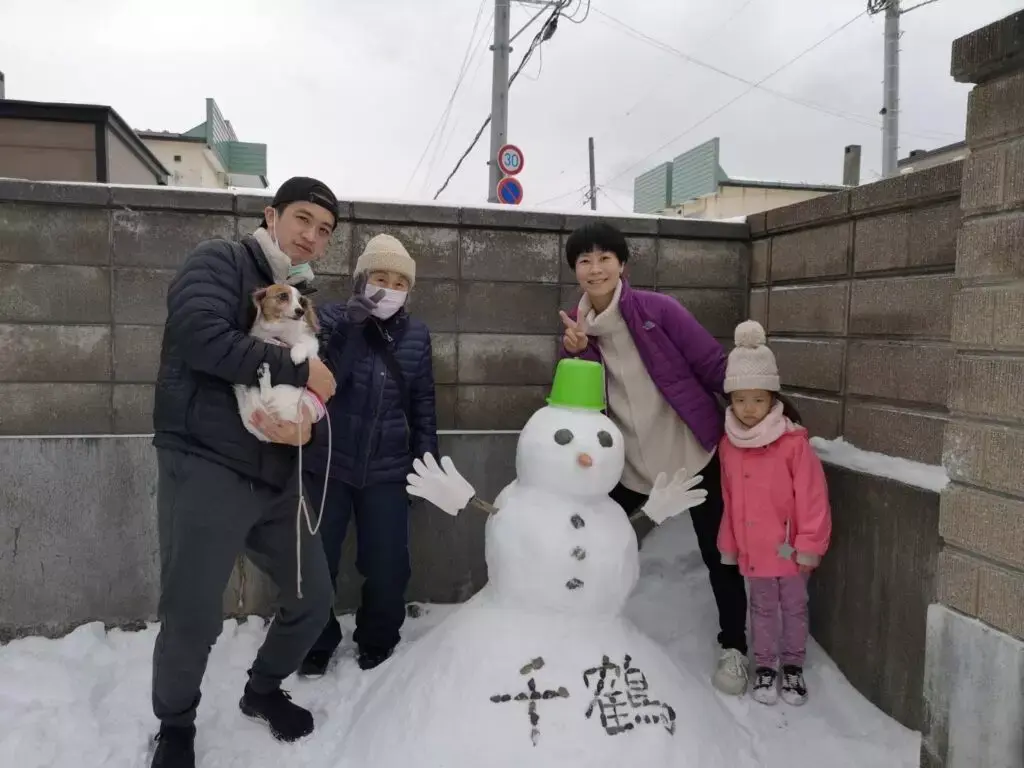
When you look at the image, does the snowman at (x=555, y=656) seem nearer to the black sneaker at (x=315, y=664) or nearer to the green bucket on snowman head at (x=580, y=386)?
the green bucket on snowman head at (x=580, y=386)

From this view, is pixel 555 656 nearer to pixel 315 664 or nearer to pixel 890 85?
pixel 315 664

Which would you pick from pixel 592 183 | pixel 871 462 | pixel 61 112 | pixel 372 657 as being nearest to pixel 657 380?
pixel 871 462

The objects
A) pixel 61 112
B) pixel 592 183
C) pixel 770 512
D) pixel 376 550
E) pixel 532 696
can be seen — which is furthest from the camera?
pixel 592 183

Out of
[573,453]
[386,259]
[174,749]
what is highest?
[386,259]

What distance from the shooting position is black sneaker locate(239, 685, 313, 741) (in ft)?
8.96

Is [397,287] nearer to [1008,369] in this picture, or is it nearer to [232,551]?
[232,551]

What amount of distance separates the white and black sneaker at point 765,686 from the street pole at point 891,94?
36.9ft

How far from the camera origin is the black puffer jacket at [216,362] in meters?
2.20

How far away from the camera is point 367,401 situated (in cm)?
318

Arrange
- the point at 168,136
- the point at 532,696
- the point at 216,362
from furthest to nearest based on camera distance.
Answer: the point at 168,136 → the point at 532,696 → the point at 216,362

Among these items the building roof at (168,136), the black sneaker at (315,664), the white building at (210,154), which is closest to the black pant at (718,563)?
the black sneaker at (315,664)

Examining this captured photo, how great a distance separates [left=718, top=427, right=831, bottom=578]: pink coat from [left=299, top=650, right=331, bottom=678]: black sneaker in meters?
1.98

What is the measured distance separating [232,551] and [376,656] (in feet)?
3.86

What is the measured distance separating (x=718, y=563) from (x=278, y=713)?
203 centimetres
